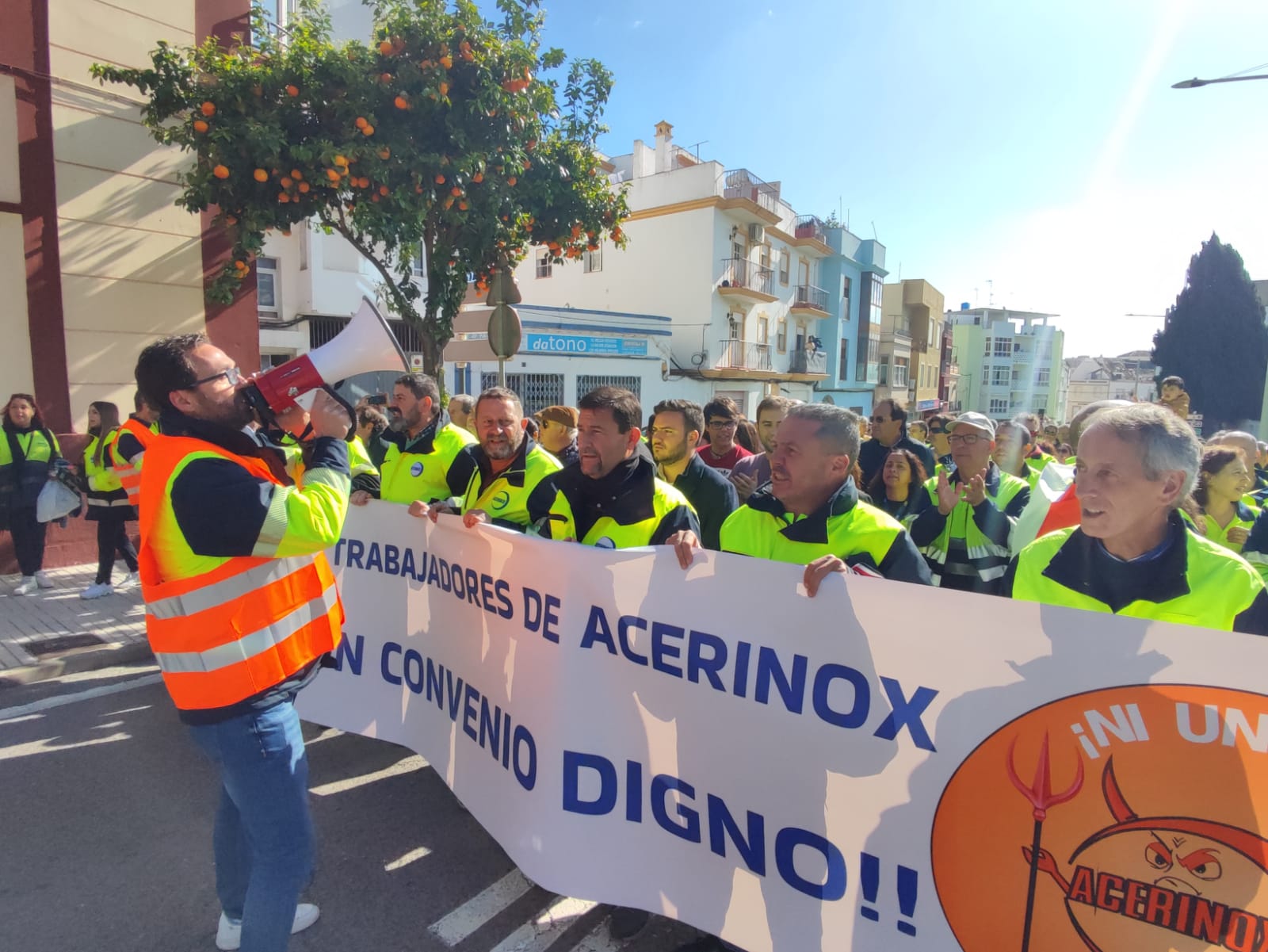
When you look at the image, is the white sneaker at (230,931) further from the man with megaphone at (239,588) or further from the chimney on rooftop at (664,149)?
the chimney on rooftop at (664,149)

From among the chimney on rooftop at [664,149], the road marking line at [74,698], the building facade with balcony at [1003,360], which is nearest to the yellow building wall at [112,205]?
the road marking line at [74,698]

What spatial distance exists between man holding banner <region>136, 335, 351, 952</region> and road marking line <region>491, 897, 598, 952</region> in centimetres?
76

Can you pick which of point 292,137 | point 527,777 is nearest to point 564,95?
point 292,137

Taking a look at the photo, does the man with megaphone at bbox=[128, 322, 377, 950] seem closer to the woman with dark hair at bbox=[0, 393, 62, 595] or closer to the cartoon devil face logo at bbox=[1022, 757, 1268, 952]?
the cartoon devil face logo at bbox=[1022, 757, 1268, 952]

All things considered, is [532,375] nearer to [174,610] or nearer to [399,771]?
[399,771]

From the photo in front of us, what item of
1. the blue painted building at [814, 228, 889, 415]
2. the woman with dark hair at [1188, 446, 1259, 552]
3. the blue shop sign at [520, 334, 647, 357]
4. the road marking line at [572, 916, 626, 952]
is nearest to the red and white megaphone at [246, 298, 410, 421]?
the road marking line at [572, 916, 626, 952]

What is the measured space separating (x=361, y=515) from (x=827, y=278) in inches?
1369

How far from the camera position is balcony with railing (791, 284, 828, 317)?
3200 cm

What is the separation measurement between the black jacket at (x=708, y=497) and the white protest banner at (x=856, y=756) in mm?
1129

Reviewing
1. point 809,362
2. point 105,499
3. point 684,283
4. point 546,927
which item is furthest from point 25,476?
point 809,362

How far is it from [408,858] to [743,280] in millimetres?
26020

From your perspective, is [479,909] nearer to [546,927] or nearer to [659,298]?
[546,927]

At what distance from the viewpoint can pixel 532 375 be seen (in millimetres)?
19156

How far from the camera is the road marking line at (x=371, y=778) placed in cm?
338
